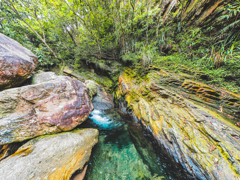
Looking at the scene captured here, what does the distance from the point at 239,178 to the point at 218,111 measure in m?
1.68

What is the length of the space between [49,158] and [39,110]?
1792 mm

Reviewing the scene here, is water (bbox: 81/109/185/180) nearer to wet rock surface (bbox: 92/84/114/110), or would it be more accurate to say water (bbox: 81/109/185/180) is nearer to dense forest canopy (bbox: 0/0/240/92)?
wet rock surface (bbox: 92/84/114/110)

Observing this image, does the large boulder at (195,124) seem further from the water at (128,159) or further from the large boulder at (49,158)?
the large boulder at (49,158)

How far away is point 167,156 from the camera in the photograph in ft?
8.49

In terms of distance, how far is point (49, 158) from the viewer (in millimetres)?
2010

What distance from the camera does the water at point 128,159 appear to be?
2238 millimetres

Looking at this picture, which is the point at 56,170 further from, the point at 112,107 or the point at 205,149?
the point at 112,107

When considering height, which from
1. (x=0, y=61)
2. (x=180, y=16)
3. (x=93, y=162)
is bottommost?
(x=93, y=162)

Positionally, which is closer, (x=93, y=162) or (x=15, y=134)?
(x=15, y=134)

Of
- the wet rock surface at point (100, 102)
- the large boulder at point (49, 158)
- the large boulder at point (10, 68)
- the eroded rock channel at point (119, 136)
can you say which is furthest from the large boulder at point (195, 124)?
the large boulder at point (10, 68)

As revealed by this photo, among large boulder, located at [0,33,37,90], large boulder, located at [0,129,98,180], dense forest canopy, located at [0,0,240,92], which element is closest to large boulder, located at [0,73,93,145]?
large boulder, located at [0,129,98,180]

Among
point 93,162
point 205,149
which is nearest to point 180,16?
point 205,149

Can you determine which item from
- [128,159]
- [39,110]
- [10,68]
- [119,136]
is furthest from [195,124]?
[10,68]

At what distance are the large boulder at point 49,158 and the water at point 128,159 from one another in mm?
543
